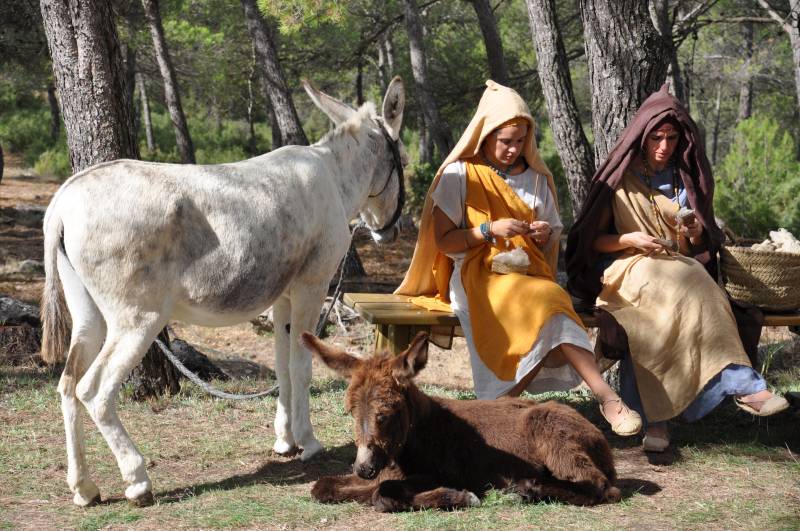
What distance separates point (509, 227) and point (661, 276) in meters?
0.94

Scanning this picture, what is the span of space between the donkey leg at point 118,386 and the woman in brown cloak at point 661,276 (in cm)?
256

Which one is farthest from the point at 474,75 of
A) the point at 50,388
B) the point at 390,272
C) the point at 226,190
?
the point at 226,190

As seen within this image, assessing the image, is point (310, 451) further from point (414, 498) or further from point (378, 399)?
point (378, 399)

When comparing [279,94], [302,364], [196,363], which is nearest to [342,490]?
Result: [302,364]

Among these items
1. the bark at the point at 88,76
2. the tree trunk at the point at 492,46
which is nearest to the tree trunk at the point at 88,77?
the bark at the point at 88,76

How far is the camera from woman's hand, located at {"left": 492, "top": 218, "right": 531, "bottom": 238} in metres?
4.91

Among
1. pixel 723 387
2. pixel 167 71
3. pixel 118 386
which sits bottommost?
pixel 723 387

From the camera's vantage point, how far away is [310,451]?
4977mm

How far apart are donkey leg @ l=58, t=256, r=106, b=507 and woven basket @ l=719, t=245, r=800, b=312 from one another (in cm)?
367

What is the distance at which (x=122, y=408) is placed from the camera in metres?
6.10

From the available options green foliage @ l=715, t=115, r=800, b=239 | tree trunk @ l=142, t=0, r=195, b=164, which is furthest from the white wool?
tree trunk @ l=142, t=0, r=195, b=164

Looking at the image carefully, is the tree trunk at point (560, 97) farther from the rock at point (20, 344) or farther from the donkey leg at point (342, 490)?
the rock at point (20, 344)

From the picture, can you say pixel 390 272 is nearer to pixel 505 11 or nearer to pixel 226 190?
pixel 226 190

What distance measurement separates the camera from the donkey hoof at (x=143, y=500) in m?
4.18
